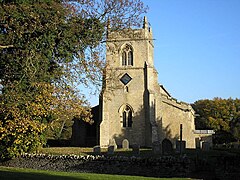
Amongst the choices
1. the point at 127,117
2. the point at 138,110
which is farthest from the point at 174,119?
the point at 127,117

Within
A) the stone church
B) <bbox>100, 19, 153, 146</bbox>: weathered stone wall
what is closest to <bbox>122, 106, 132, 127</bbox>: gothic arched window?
the stone church

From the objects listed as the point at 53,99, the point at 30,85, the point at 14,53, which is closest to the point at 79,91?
the point at 53,99

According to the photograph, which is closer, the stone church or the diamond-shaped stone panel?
the stone church

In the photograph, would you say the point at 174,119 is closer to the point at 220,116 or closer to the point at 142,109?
the point at 142,109

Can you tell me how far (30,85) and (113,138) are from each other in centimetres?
2303

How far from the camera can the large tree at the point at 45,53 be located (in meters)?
14.0

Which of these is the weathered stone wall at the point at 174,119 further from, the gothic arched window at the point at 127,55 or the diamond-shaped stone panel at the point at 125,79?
the gothic arched window at the point at 127,55

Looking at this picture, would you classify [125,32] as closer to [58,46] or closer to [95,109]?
[58,46]

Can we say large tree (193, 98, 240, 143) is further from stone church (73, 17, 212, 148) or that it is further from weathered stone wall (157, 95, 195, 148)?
stone church (73, 17, 212, 148)

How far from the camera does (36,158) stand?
21406 mm

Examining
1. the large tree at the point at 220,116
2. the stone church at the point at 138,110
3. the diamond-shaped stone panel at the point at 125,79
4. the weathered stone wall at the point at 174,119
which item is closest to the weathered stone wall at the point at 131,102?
the stone church at the point at 138,110

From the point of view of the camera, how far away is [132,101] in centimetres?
3731

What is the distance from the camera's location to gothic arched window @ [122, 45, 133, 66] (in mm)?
38594

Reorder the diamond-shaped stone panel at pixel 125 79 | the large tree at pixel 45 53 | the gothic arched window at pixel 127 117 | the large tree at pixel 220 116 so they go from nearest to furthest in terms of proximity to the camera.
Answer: the large tree at pixel 45 53 → the gothic arched window at pixel 127 117 → the diamond-shaped stone panel at pixel 125 79 → the large tree at pixel 220 116
